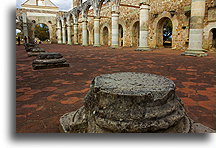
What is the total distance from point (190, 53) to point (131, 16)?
435 inches

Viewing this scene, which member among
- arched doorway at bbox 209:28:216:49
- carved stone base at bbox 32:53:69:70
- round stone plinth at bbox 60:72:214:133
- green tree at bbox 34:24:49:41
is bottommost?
round stone plinth at bbox 60:72:214:133

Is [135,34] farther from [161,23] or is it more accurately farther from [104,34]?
[104,34]

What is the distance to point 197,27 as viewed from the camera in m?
7.64

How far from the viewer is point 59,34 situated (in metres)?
31.0

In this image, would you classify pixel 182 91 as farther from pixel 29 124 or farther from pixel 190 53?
pixel 190 53

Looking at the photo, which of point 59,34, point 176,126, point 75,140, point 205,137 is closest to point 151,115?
point 176,126

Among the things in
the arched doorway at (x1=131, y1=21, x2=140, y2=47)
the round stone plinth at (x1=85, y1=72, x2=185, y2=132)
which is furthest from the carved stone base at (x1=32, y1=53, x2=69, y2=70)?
the arched doorway at (x1=131, y1=21, x2=140, y2=47)

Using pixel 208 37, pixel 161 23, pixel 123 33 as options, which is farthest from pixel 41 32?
pixel 208 37

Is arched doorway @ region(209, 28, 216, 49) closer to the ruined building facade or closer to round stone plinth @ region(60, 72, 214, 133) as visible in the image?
the ruined building facade

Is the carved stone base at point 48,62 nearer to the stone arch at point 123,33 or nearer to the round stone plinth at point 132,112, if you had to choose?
the round stone plinth at point 132,112

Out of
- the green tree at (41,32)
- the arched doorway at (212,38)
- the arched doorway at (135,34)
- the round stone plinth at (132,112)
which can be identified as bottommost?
the round stone plinth at (132,112)

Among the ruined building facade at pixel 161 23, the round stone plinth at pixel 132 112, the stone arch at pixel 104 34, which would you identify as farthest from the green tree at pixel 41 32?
the round stone plinth at pixel 132 112

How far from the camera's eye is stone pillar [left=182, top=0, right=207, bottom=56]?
7.54 metres

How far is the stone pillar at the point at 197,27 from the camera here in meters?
7.54
